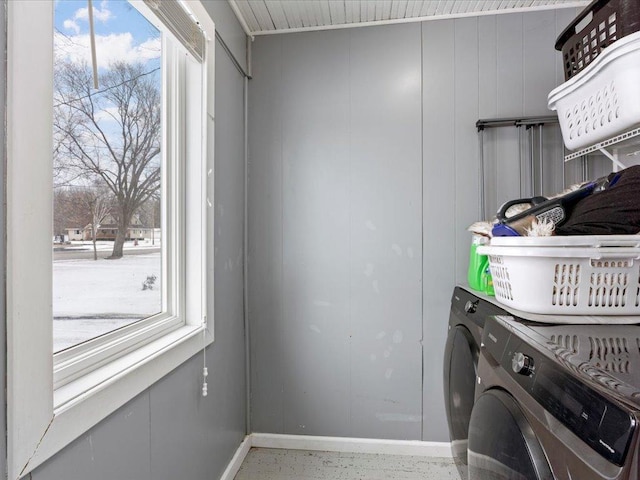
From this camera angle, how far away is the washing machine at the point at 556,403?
446 mm

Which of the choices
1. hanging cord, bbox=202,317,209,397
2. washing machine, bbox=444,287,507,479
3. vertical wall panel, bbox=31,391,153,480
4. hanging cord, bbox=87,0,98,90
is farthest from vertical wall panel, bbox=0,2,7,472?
washing machine, bbox=444,287,507,479

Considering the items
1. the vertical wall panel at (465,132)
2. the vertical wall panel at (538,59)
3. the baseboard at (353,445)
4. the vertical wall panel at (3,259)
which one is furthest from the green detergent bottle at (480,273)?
the vertical wall panel at (3,259)

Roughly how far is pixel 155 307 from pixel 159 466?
500 millimetres

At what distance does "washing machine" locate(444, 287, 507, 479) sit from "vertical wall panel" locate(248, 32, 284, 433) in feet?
2.91

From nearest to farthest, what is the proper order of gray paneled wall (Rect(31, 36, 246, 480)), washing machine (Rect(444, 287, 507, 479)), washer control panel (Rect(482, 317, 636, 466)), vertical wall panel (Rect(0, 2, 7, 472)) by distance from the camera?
1. washer control panel (Rect(482, 317, 636, 466))
2. vertical wall panel (Rect(0, 2, 7, 472))
3. gray paneled wall (Rect(31, 36, 246, 480))
4. washing machine (Rect(444, 287, 507, 479))

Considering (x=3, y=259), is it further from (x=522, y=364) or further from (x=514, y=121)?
(x=514, y=121)

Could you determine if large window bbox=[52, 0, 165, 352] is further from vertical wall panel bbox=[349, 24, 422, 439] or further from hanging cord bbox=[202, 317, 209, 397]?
vertical wall panel bbox=[349, 24, 422, 439]

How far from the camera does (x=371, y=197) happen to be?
71.6 inches

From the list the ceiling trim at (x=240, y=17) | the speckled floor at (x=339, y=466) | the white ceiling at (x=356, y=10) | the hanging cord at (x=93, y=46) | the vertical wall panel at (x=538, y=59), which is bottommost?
the speckled floor at (x=339, y=466)

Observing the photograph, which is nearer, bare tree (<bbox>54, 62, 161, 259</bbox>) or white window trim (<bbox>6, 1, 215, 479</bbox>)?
white window trim (<bbox>6, 1, 215, 479</bbox>)

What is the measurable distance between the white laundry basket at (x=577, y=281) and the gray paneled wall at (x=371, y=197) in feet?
2.69

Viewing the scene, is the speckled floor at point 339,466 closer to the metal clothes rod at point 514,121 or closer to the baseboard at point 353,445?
the baseboard at point 353,445

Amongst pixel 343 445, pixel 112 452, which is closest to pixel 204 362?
pixel 112 452

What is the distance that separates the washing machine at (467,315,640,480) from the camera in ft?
1.46
